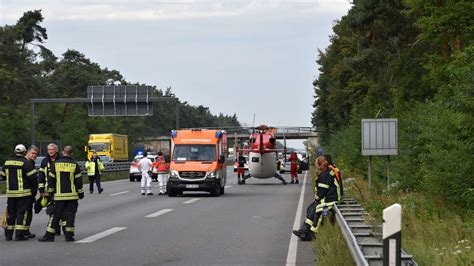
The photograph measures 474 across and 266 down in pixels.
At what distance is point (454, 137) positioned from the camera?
17.7m

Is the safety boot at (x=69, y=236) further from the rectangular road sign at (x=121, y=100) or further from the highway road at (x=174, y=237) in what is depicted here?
the rectangular road sign at (x=121, y=100)

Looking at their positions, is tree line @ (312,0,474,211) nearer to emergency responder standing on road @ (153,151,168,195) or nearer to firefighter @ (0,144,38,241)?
firefighter @ (0,144,38,241)

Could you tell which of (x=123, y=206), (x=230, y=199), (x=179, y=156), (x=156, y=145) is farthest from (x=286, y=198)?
(x=156, y=145)

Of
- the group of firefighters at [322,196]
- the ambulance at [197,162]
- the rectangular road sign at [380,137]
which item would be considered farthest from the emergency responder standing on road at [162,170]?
the group of firefighters at [322,196]

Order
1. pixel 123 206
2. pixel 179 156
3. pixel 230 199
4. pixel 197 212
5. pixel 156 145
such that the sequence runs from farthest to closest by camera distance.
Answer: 1. pixel 156 145
2. pixel 179 156
3. pixel 230 199
4. pixel 123 206
5. pixel 197 212

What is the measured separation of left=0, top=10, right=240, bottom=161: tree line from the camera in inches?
2899

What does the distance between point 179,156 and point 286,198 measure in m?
4.27

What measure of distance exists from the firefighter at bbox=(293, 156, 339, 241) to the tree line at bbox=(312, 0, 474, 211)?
238cm

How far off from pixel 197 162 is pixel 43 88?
6700 centimetres

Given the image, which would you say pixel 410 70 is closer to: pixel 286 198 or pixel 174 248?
pixel 286 198

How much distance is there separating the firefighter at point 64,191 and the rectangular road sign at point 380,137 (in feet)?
38.4

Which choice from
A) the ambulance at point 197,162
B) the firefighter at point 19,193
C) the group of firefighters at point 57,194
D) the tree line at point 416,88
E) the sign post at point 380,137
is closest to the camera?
the group of firefighters at point 57,194

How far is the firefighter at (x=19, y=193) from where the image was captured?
15.8m

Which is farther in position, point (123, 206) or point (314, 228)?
point (123, 206)
